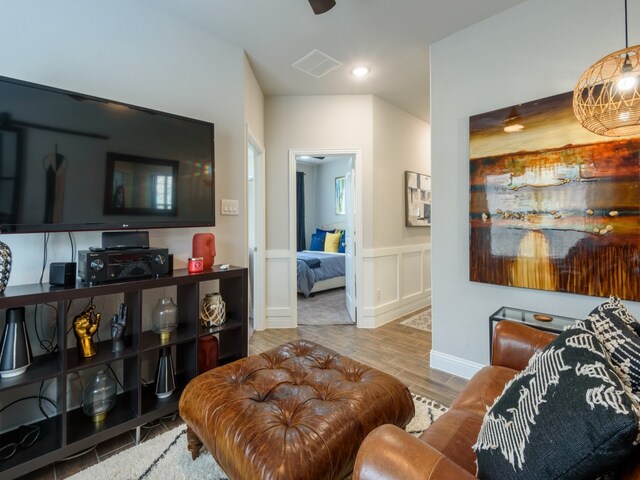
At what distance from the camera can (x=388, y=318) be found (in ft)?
11.8

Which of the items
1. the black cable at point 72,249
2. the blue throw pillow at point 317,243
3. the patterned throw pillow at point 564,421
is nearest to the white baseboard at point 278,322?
the black cable at point 72,249

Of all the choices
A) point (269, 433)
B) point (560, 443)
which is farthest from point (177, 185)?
point (560, 443)

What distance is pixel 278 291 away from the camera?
339 cm

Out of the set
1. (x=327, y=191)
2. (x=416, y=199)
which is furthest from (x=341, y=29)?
(x=327, y=191)

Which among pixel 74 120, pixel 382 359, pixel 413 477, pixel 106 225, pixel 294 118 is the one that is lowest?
pixel 382 359

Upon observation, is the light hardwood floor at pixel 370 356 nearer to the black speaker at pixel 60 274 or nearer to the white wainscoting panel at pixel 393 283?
A: the white wainscoting panel at pixel 393 283

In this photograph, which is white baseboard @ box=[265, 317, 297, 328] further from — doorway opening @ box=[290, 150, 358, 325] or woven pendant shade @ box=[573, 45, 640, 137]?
woven pendant shade @ box=[573, 45, 640, 137]

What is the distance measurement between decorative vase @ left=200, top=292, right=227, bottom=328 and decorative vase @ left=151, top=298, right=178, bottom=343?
0.17 meters

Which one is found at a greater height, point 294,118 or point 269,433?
point 294,118

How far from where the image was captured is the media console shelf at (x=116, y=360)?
130 cm

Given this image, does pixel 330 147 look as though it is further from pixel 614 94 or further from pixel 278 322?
pixel 614 94

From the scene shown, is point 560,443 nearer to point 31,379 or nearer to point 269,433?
point 269,433

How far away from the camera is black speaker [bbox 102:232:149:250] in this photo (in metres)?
1.64

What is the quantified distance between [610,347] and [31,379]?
2087 millimetres
